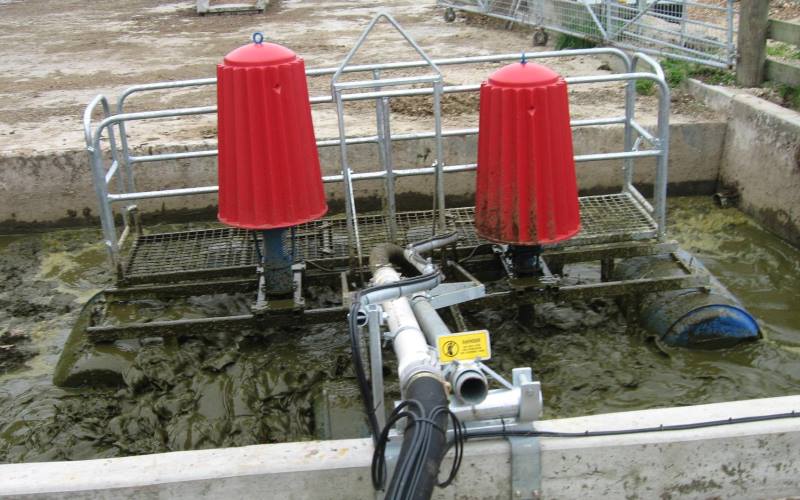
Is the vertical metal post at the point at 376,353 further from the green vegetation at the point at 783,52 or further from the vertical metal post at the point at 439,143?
the green vegetation at the point at 783,52

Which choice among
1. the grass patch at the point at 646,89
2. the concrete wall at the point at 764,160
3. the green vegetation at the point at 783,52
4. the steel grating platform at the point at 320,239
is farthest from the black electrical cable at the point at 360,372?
the green vegetation at the point at 783,52

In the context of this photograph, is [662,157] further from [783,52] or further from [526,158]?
[783,52]

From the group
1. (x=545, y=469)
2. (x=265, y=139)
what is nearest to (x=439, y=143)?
(x=265, y=139)

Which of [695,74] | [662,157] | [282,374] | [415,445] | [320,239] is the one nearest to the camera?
[415,445]

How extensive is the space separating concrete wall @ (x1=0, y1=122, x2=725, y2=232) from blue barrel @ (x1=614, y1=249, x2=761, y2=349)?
2.42 m

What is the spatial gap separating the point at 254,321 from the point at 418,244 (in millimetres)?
1066

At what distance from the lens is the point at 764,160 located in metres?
6.71

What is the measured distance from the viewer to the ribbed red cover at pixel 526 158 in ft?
14.3

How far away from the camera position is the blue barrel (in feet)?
16.0

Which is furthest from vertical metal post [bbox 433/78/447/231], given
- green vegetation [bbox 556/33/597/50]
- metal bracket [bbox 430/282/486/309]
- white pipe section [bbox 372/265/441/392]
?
green vegetation [bbox 556/33/597/50]

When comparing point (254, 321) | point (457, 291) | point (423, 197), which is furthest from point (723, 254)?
point (254, 321)

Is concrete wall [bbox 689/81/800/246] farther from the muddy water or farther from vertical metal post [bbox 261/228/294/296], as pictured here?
vertical metal post [bbox 261/228/294/296]

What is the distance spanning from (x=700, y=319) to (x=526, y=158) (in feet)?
4.90

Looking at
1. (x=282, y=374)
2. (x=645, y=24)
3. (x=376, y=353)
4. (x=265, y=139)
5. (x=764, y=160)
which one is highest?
(x=265, y=139)
